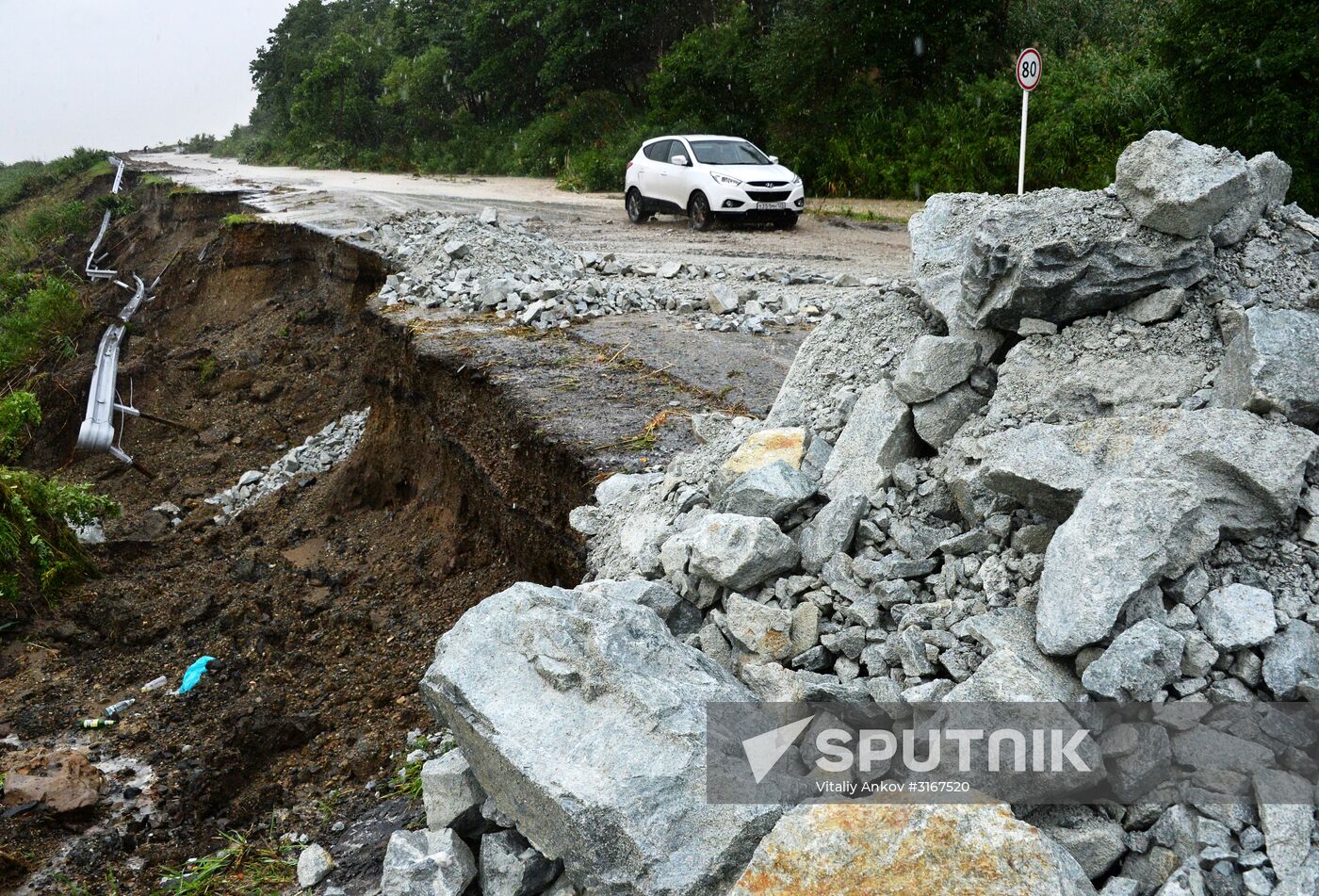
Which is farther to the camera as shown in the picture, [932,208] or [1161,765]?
[932,208]

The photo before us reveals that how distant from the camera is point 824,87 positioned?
2156 centimetres

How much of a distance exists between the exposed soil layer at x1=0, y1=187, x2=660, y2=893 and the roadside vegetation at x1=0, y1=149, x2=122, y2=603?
34 centimetres

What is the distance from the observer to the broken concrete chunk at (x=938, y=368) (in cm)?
415

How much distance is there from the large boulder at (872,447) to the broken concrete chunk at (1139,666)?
137cm

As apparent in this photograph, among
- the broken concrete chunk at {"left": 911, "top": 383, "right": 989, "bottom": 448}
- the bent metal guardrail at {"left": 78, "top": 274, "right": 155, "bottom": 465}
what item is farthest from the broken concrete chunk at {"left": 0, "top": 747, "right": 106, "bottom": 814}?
the bent metal guardrail at {"left": 78, "top": 274, "right": 155, "bottom": 465}

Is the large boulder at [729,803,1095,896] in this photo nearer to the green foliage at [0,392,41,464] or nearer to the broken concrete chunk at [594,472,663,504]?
the broken concrete chunk at [594,472,663,504]

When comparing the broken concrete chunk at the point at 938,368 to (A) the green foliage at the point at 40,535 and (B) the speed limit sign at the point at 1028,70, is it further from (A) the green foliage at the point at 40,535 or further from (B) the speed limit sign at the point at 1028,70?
(B) the speed limit sign at the point at 1028,70

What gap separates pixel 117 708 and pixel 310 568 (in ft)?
8.06

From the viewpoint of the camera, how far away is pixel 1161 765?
2.63 meters

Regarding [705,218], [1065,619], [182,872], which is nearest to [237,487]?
[182,872]

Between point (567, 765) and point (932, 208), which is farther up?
point (932, 208)

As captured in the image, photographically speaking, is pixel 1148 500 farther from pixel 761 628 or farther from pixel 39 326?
pixel 39 326

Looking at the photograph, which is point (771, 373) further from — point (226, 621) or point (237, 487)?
point (237, 487)

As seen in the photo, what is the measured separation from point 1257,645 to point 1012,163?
15.5 meters
